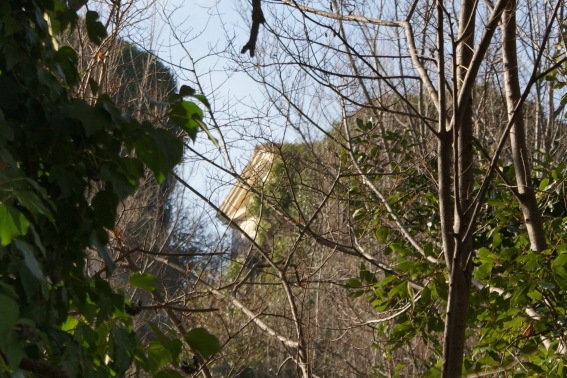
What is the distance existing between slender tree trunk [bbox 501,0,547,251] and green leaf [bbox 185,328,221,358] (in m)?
2.05

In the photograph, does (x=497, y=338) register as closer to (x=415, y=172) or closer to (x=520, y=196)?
(x=520, y=196)

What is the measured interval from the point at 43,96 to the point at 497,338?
7.58ft

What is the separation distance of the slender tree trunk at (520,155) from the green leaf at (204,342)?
2052 millimetres

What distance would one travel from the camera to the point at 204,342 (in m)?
2.01

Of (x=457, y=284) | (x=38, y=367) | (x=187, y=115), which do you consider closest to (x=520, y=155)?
(x=457, y=284)

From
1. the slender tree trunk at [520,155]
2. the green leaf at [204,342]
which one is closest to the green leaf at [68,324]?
the green leaf at [204,342]

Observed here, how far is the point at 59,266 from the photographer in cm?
196

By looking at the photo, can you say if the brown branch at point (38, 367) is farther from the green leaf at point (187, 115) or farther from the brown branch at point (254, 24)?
the brown branch at point (254, 24)

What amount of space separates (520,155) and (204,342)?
2.21 metres

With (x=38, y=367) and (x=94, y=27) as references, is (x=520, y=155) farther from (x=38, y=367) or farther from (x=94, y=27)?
(x=38, y=367)

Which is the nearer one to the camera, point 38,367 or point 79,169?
point 38,367

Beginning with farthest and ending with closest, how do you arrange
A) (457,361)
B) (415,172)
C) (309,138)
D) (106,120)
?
1. (309,138)
2. (415,172)
3. (457,361)
4. (106,120)

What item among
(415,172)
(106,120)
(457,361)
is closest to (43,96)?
(106,120)

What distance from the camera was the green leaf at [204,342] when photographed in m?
2.00
